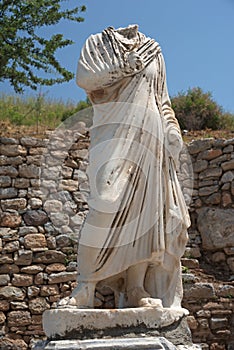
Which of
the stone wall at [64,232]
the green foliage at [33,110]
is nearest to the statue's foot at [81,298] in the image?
the stone wall at [64,232]

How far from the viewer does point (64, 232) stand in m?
9.00

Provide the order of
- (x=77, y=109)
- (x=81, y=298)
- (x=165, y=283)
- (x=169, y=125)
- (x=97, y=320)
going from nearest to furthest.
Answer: (x=97, y=320) < (x=81, y=298) < (x=165, y=283) < (x=169, y=125) < (x=77, y=109)

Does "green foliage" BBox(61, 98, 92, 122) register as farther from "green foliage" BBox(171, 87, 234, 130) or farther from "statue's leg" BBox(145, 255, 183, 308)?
"statue's leg" BBox(145, 255, 183, 308)

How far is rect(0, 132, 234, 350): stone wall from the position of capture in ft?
26.6

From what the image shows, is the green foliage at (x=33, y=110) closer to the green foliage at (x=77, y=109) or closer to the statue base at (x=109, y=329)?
the green foliage at (x=77, y=109)

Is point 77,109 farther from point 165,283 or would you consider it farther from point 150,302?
point 150,302

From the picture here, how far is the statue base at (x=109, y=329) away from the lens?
3.24 m

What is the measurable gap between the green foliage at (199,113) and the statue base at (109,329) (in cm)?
1002

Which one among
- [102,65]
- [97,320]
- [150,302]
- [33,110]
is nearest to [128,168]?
[102,65]

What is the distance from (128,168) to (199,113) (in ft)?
32.5

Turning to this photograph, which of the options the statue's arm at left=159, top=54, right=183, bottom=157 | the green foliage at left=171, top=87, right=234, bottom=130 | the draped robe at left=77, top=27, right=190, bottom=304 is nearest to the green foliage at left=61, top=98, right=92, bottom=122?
the green foliage at left=171, top=87, right=234, bottom=130

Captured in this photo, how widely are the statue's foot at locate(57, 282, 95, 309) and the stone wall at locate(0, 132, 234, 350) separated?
4363mm

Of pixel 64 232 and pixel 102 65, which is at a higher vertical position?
pixel 102 65

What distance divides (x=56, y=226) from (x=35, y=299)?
1190 millimetres
